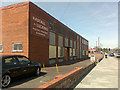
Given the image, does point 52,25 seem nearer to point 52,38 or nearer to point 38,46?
point 52,38

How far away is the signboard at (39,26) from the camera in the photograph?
11.6 meters

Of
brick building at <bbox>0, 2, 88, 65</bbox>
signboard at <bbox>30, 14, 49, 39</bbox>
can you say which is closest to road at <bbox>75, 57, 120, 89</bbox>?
brick building at <bbox>0, 2, 88, 65</bbox>

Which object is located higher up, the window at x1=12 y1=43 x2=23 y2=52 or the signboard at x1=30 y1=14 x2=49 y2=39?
the signboard at x1=30 y1=14 x2=49 y2=39

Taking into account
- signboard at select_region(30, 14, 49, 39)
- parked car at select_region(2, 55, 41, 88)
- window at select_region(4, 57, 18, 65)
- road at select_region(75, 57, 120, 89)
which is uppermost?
signboard at select_region(30, 14, 49, 39)

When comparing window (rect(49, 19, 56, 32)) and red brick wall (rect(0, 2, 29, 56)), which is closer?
red brick wall (rect(0, 2, 29, 56))

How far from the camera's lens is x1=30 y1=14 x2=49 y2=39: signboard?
11609mm

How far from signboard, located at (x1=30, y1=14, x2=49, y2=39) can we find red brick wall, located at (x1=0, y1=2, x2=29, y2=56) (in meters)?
0.86

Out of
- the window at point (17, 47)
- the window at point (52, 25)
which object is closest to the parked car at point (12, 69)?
the window at point (17, 47)

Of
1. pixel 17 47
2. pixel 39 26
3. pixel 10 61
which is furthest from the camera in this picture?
pixel 39 26

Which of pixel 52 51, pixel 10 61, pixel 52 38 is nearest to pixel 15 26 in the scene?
pixel 52 38

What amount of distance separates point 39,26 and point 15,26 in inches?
114

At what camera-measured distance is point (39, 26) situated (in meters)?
12.7

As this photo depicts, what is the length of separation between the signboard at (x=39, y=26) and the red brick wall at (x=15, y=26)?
2.82ft

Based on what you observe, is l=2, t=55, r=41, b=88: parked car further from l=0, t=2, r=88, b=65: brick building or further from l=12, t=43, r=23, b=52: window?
l=12, t=43, r=23, b=52: window
